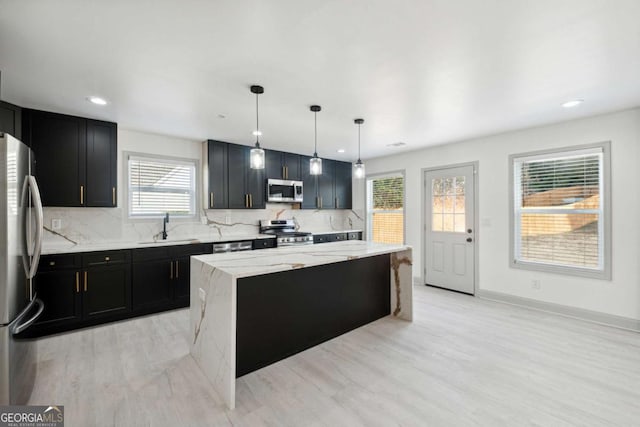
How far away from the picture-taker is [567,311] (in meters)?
3.63

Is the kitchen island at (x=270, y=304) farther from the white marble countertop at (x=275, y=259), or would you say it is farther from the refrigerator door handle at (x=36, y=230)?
the refrigerator door handle at (x=36, y=230)

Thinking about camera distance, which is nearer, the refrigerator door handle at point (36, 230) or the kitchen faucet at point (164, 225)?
the refrigerator door handle at point (36, 230)

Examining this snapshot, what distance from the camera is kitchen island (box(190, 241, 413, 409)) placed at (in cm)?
204

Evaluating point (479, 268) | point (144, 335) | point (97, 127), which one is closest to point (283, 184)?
point (97, 127)

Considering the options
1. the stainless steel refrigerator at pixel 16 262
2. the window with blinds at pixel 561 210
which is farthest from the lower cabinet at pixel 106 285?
the window with blinds at pixel 561 210

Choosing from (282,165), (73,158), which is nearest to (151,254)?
(73,158)

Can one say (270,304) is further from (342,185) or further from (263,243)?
(342,185)

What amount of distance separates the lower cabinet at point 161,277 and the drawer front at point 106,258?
0.33 ft

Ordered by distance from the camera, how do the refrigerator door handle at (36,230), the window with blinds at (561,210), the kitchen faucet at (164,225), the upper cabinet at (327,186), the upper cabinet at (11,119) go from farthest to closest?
the upper cabinet at (327,186)
the kitchen faucet at (164,225)
the window with blinds at (561,210)
the upper cabinet at (11,119)
the refrigerator door handle at (36,230)

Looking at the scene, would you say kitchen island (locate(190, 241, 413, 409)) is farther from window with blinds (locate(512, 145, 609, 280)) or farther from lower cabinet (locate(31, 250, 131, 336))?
window with blinds (locate(512, 145, 609, 280))

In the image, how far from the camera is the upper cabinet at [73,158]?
3188 millimetres

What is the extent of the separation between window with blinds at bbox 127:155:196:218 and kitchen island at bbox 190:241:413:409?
2150 millimetres

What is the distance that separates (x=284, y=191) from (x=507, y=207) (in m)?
3.53

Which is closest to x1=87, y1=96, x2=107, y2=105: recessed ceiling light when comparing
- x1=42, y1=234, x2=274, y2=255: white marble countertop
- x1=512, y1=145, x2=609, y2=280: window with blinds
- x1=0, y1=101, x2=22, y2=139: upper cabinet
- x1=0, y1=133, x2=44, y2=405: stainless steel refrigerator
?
x1=0, y1=101, x2=22, y2=139: upper cabinet
